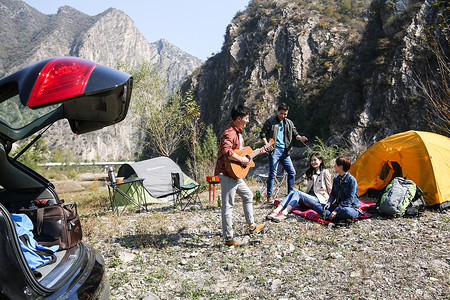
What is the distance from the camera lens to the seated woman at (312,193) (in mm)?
5422

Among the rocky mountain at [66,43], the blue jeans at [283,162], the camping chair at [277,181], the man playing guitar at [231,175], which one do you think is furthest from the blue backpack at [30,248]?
the rocky mountain at [66,43]

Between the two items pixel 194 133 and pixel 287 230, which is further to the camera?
pixel 194 133

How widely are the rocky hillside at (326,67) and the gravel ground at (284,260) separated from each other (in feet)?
25.7

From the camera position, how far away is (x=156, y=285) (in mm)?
3340

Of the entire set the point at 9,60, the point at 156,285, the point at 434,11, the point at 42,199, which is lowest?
the point at 156,285

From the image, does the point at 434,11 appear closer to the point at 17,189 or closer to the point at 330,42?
the point at 330,42

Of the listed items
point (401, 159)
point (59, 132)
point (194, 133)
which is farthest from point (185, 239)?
point (59, 132)

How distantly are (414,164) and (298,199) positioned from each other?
2.62 meters

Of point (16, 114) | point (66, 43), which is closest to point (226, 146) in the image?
point (16, 114)

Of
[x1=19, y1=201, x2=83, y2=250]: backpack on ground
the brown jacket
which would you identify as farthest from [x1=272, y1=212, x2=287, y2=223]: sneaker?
[x1=19, y1=201, x2=83, y2=250]: backpack on ground

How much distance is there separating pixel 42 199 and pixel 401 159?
652 cm

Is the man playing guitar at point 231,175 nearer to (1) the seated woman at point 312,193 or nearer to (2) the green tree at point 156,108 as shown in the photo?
(1) the seated woman at point 312,193

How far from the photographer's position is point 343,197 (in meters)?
5.20

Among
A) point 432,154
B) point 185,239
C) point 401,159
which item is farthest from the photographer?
point 401,159
